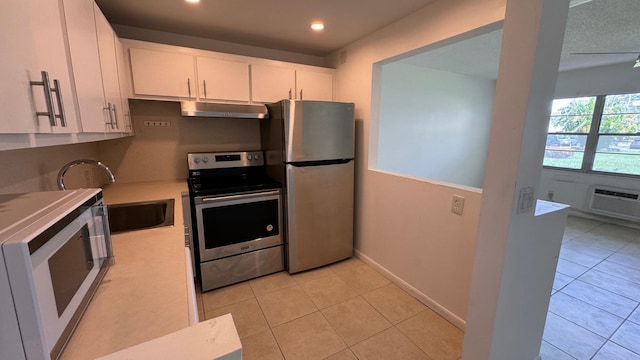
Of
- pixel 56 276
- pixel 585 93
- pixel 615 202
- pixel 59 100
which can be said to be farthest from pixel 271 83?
pixel 615 202

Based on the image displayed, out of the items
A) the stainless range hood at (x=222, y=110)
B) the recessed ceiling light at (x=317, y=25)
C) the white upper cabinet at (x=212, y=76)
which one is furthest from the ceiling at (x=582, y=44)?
the stainless range hood at (x=222, y=110)

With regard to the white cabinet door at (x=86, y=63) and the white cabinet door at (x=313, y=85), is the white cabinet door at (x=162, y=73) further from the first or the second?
the white cabinet door at (x=313, y=85)

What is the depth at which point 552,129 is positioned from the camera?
4.83 m

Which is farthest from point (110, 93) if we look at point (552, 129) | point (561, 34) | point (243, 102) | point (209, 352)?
point (552, 129)

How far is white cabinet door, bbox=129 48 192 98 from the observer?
216 cm

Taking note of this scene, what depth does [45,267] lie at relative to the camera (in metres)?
0.57

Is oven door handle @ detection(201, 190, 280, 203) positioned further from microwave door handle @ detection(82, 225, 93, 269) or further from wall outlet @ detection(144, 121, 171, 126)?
microwave door handle @ detection(82, 225, 93, 269)

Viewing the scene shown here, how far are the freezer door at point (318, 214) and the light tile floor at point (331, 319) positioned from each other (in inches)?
8.6

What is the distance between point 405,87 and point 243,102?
7.60ft

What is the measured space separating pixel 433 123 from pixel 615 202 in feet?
10.2

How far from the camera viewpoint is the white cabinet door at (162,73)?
216cm

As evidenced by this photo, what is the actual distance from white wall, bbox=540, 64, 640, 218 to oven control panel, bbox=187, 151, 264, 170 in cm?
528

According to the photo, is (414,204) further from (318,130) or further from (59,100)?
(59,100)

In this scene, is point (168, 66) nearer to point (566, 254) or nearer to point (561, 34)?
point (561, 34)
